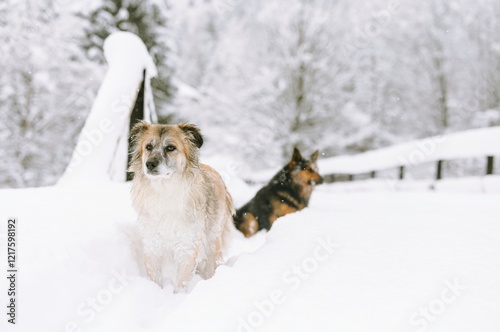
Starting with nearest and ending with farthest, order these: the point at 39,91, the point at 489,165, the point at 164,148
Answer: the point at 164,148 < the point at 489,165 < the point at 39,91

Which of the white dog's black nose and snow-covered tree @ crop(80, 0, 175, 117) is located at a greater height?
snow-covered tree @ crop(80, 0, 175, 117)

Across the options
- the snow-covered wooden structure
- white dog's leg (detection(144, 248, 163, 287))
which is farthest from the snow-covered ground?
the snow-covered wooden structure

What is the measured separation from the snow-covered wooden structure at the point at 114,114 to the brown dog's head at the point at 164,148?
182 centimetres

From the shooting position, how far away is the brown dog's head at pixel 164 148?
137 inches

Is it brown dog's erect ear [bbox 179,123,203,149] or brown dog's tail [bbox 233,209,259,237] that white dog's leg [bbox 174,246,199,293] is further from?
brown dog's tail [bbox 233,209,259,237]

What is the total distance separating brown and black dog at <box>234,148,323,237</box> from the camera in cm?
611

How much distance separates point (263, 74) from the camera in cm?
1986

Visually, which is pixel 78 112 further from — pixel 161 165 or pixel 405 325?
pixel 405 325

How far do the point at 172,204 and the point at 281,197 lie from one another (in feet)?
10.7

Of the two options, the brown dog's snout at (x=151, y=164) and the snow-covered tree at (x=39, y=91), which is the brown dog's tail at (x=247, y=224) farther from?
the snow-covered tree at (x=39, y=91)

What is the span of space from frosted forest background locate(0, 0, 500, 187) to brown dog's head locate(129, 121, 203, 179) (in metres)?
13.9

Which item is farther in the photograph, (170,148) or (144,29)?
(144,29)

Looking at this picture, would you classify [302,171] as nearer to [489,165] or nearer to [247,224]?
[247,224]

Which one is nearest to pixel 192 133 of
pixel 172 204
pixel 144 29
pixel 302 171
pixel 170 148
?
→ pixel 170 148
